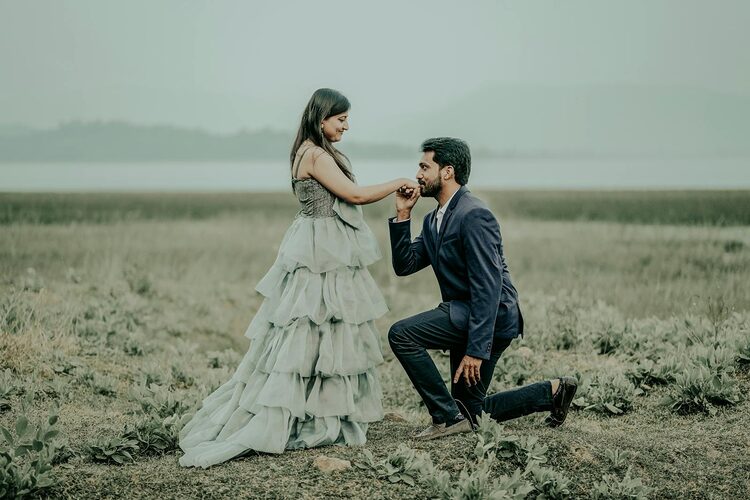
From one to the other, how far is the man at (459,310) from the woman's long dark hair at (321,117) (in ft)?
1.87

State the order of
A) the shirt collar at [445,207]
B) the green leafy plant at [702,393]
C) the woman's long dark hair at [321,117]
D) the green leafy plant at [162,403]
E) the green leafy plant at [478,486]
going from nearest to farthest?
the green leafy plant at [478,486] < the shirt collar at [445,207] < the woman's long dark hair at [321,117] < the green leafy plant at [162,403] < the green leafy plant at [702,393]

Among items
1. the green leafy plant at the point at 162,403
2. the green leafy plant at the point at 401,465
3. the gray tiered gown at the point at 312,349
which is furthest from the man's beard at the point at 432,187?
the green leafy plant at the point at 162,403

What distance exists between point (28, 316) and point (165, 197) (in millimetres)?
30675

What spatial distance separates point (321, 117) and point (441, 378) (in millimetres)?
1977

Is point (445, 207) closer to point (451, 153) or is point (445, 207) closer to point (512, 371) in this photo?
point (451, 153)

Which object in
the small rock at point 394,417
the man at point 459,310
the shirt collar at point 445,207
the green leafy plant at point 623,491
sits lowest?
the small rock at point 394,417

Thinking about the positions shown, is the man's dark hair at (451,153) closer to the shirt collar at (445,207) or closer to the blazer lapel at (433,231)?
the shirt collar at (445,207)

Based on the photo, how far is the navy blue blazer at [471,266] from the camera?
18.7 ft

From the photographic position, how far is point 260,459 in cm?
582

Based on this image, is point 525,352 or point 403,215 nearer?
point 403,215

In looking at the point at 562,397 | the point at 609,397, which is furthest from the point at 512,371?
the point at 562,397

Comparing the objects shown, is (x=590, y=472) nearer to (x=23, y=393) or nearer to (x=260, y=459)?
(x=260, y=459)

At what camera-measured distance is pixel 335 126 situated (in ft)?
20.2

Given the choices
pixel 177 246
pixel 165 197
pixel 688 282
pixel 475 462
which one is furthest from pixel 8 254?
pixel 165 197
